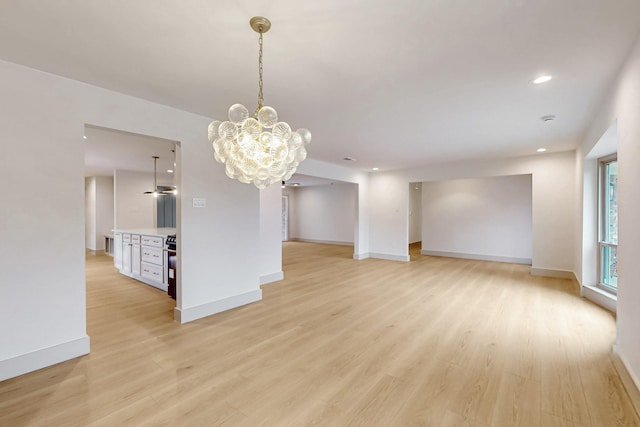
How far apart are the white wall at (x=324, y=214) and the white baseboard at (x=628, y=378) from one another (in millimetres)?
8663

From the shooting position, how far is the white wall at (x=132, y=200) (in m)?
8.13

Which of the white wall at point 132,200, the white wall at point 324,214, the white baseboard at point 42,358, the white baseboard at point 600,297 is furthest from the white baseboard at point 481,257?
the white wall at point 132,200

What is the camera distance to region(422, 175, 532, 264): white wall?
7.51 metres

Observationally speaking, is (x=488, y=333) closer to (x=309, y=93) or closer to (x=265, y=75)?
(x=309, y=93)

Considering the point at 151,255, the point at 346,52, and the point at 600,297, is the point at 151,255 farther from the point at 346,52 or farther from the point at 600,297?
the point at 600,297

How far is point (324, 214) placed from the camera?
39.1 feet

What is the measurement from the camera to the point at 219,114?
141 inches

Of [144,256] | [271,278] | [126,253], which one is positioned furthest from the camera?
[126,253]

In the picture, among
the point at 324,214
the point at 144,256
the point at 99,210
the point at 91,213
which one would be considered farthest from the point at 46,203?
the point at 324,214

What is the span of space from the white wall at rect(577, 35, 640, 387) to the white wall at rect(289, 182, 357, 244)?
842 cm

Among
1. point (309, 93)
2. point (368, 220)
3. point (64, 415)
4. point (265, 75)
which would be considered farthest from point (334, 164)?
point (64, 415)

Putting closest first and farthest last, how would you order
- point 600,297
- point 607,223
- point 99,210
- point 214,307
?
point 214,307
point 600,297
point 607,223
point 99,210

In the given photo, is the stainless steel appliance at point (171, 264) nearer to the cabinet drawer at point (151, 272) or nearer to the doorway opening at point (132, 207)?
the doorway opening at point (132, 207)

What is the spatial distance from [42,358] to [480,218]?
9058mm
